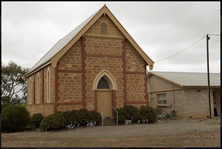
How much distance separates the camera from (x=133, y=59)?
70.4 ft

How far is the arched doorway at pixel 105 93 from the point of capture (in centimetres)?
2038

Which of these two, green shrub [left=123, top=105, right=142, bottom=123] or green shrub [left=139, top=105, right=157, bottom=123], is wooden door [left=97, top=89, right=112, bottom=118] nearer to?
green shrub [left=123, top=105, right=142, bottom=123]

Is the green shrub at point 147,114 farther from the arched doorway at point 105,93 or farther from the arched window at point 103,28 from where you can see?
the arched window at point 103,28

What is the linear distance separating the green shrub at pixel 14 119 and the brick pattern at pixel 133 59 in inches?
332

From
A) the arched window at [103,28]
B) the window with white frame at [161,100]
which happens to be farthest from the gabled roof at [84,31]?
the window with white frame at [161,100]

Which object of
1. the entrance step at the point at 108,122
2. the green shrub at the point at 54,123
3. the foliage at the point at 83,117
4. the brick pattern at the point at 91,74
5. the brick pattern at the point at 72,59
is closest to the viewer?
the green shrub at the point at 54,123

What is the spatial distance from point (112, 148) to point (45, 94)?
13009 millimetres

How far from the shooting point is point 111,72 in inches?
808

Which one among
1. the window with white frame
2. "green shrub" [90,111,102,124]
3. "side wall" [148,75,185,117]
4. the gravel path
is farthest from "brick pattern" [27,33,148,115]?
the window with white frame

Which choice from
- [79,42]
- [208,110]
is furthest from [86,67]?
[208,110]

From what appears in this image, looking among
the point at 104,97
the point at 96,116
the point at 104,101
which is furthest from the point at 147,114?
the point at 96,116

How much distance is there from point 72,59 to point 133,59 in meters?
4.92

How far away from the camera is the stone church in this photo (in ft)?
62.2

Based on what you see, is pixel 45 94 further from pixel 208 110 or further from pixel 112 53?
A: pixel 208 110
